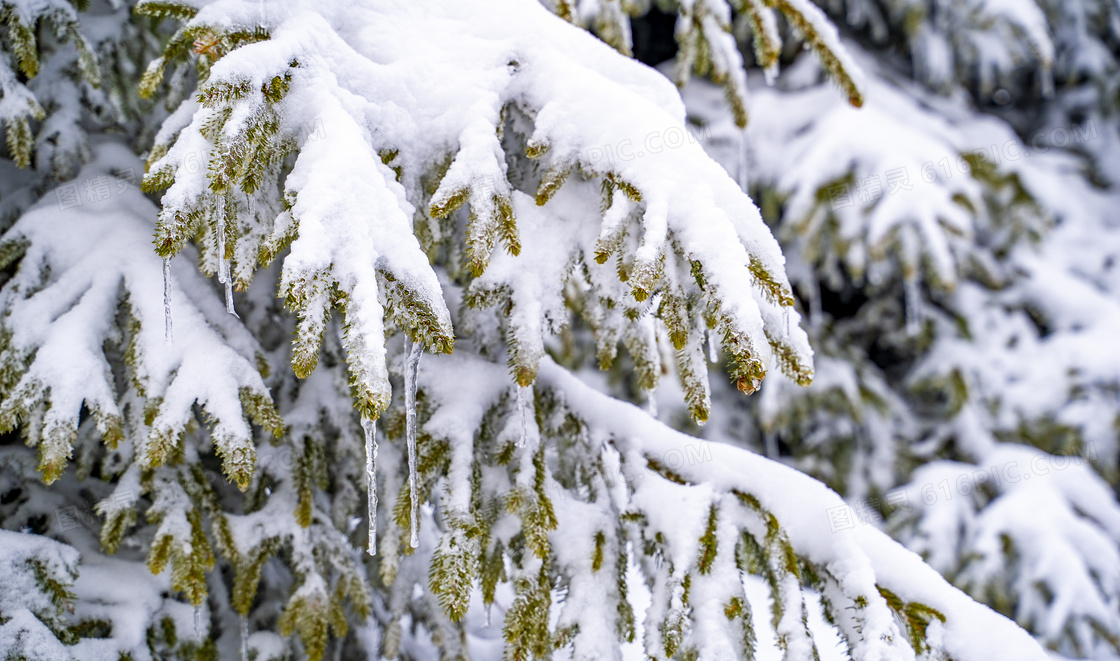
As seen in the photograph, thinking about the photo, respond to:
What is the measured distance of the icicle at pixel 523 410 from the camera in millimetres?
1272

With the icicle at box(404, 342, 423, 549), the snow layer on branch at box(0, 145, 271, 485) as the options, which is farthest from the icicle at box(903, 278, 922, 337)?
the snow layer on branch at box(0, 145, 271, 485)

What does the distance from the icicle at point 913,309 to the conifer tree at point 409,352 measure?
2172 millimetres

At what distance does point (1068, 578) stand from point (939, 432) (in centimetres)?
109

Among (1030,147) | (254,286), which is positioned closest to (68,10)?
(254,286)

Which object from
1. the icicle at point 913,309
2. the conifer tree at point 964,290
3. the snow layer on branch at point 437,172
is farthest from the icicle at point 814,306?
the snow layer on branch at point 437,172

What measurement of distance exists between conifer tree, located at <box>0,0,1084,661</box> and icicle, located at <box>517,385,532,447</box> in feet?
0.03

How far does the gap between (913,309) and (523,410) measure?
3.06 meters

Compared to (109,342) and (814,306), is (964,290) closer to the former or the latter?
(814,306)

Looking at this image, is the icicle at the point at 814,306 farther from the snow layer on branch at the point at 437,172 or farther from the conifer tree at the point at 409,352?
the snow layer on branch at the point at 437,172

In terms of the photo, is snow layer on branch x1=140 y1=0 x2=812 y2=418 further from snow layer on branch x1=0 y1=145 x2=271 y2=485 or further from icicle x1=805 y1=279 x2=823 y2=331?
icicle x1=805 y1=279 x2=823 y2=331

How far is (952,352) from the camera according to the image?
3676mm

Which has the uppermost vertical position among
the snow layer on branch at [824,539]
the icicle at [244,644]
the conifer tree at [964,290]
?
the snow layer on branch at [824,539]

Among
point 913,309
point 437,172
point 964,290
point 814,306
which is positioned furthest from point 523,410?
point 964,290

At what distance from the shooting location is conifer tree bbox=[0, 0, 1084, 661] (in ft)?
3.27
